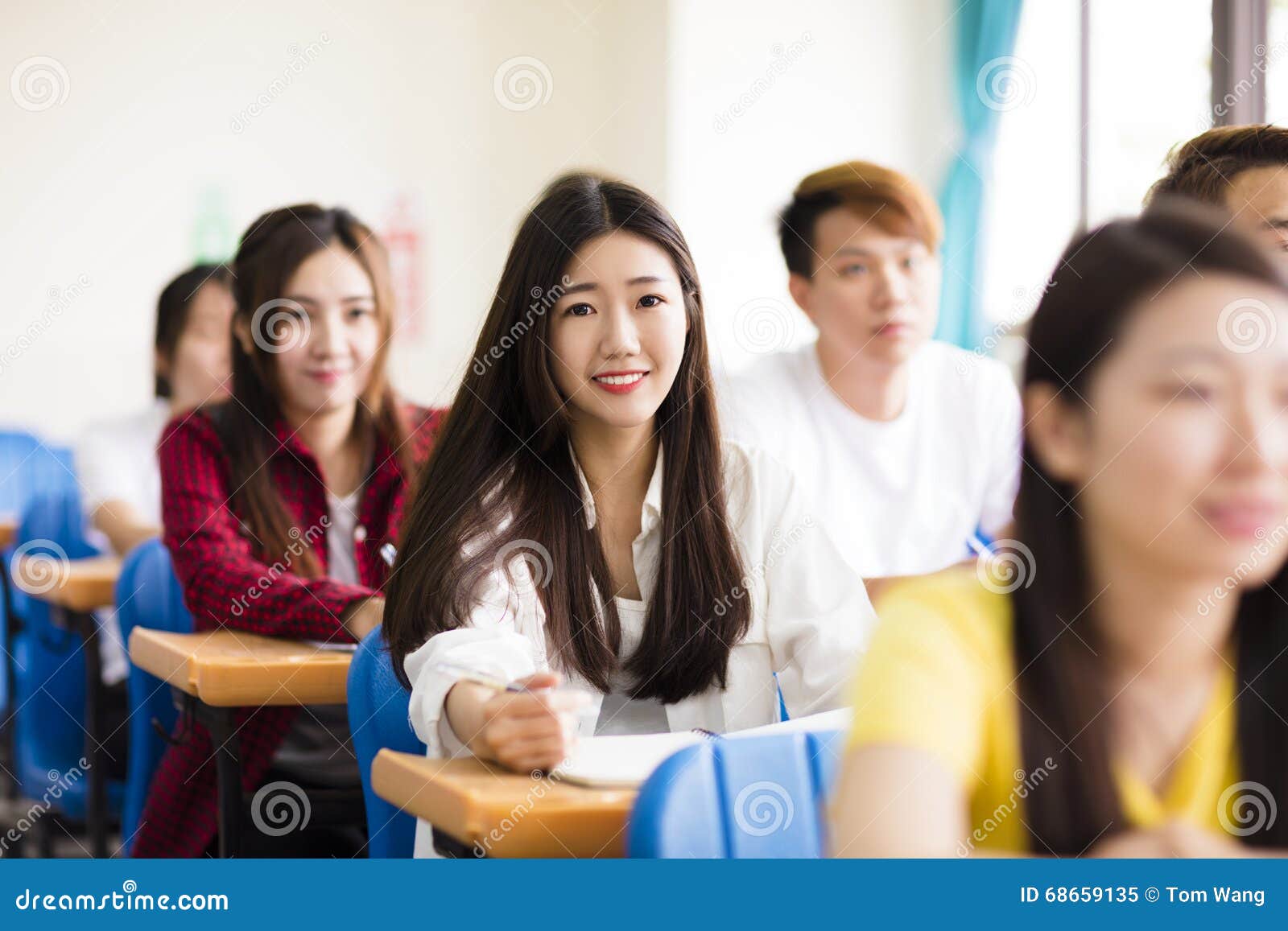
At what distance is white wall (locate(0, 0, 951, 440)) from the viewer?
4.85m

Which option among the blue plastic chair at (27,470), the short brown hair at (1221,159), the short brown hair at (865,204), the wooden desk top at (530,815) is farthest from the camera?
the blue plastic chair at (27,470)

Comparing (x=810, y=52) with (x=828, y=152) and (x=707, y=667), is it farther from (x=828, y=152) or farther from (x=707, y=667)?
(x=707, y=667)

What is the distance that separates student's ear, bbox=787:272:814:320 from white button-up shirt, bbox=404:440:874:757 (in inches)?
36.3

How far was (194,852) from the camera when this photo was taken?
7.25 feet

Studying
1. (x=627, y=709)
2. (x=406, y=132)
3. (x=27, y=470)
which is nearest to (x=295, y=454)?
(x=627, y=709)

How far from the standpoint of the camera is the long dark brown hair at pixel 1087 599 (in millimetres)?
704

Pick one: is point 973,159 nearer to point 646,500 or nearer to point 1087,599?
point 646,500

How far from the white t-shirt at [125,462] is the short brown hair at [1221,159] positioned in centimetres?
241

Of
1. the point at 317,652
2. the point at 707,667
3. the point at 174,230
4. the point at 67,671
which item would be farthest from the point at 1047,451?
the point at 174,230

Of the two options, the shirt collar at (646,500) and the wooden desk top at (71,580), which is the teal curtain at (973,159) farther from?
the shirt collar at (646,500)

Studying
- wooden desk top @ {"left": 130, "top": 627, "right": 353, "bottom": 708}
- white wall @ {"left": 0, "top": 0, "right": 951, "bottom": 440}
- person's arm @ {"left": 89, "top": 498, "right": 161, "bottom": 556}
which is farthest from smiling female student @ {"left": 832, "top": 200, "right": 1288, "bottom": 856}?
white wall @ {"left": 0, "top": 0, "right": 951, "bottom": 440}

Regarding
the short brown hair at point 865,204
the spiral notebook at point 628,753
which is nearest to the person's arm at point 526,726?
the spiral notebook at point 628,753

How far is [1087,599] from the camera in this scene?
2.38ft

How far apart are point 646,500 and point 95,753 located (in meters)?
1.36
